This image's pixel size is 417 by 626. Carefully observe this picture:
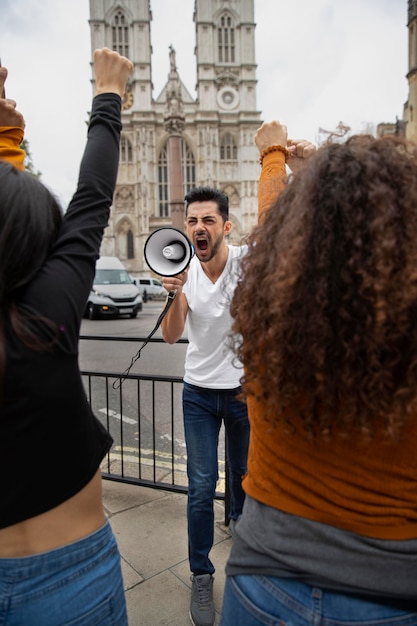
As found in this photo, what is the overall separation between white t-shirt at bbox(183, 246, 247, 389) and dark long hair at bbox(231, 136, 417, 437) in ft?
4.15

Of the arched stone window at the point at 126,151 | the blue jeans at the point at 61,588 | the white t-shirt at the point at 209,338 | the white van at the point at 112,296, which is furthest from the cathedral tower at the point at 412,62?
the arched stone window at the point at 126,151

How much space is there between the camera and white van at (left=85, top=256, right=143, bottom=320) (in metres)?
15.6

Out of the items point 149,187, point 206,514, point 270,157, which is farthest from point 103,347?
point 149,187

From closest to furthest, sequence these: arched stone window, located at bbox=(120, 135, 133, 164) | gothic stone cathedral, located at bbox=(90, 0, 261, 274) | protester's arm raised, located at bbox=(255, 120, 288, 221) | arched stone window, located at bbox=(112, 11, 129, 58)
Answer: protester's arm raised, located at bbox=(255, 120, 288, 221) < gothic stone cathedral, located at bbox=(90, 0, 261, 274) < arched stone window, located at bbox=(120, 135, 133, 164) < arched stone window, located at bbox=(112, 11, 129, 58)

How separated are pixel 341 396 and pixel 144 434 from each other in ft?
13.5

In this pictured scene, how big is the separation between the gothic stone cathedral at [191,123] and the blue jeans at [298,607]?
47056mm

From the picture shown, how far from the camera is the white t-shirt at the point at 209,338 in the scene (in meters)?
2.17

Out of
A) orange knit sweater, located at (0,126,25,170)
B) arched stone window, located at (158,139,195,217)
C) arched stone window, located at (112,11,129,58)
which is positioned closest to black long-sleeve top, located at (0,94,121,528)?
orange knit sweater, located at (0,126,25,170)

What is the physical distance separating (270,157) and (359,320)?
0.81m

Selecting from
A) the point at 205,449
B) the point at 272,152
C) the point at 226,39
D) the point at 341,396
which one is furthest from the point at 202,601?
the point at 226,39

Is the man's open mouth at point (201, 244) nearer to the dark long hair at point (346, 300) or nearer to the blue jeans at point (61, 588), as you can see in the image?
the dark long hair at point (346, 300)

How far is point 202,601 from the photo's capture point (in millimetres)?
2057

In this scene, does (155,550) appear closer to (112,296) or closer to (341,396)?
(341,396)

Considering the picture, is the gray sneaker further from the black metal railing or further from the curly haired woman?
the curly haired woman
